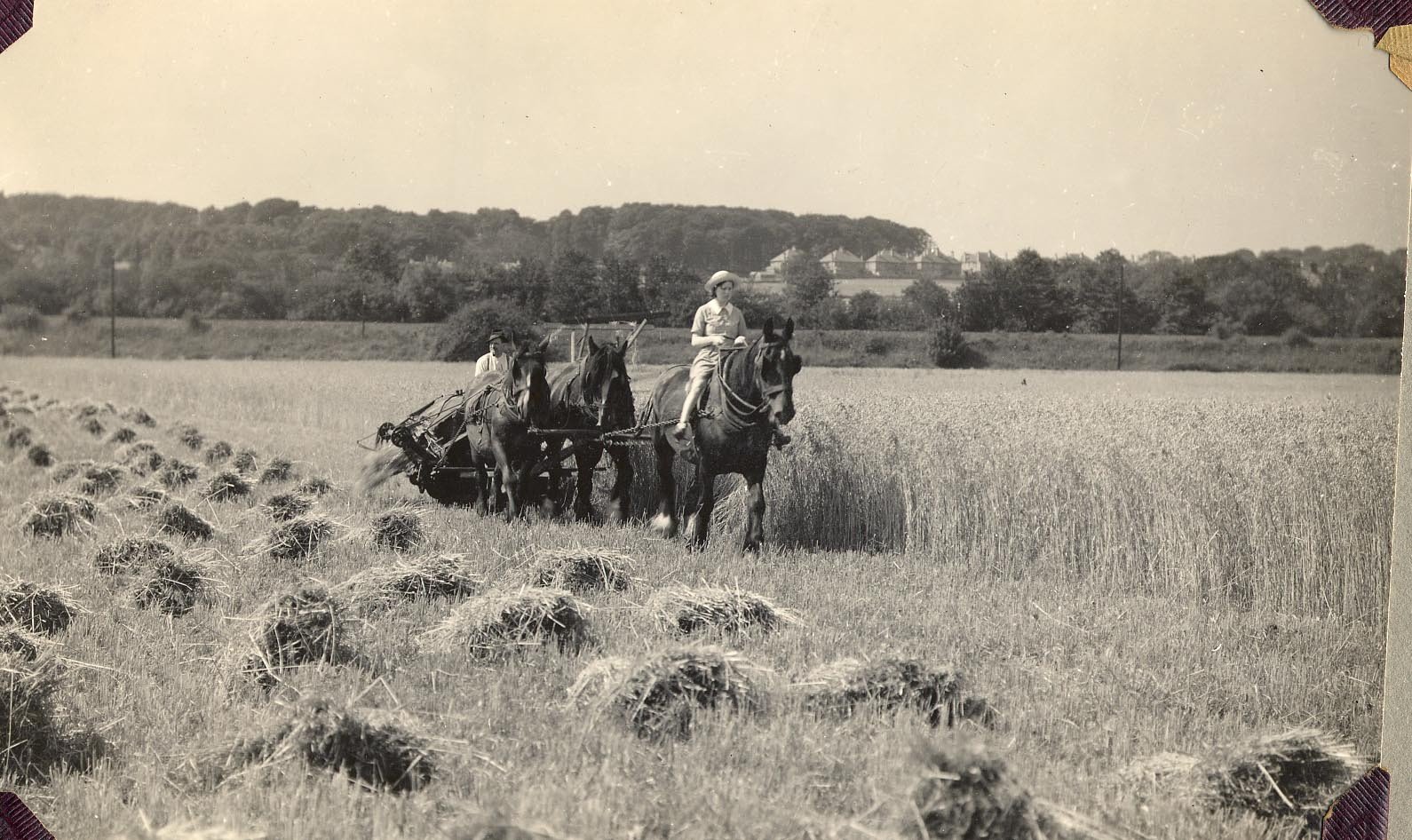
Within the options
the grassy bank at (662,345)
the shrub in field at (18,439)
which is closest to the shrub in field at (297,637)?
the grassy bank at (662,345)

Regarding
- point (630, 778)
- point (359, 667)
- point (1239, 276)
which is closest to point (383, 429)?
point (359, 667)

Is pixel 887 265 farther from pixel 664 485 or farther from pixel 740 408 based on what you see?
pixel 664 485

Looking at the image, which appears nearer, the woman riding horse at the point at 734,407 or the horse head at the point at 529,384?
the woman riding horse at the point at 734,407

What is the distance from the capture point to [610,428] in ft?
36.2

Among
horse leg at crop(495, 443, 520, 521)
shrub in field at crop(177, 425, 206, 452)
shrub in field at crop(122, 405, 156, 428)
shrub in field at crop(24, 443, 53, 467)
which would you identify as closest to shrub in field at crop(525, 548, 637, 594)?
horse leg at crop(495, 443, 520, 521)

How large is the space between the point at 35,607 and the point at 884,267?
8256mm

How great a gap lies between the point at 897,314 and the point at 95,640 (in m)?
13.2

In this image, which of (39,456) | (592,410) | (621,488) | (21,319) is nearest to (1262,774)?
(592,410)

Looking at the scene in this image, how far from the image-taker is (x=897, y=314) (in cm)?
1706

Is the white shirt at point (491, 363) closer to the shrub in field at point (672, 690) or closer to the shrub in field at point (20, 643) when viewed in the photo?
the shrub in field at point (20, 643)

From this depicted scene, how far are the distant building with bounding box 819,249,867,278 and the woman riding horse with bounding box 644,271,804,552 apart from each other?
6.21 feet

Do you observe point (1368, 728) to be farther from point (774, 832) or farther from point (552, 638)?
point (552, 638)

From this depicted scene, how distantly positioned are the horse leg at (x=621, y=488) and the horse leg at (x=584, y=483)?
0.71 feet

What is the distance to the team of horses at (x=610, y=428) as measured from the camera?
9.36 m
